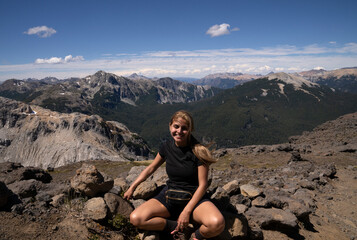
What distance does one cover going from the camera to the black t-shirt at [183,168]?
26.9 ft

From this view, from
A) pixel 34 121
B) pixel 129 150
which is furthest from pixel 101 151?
pixel 34 121

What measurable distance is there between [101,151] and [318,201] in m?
129

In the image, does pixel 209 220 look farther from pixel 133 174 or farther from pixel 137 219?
pixel 133 174

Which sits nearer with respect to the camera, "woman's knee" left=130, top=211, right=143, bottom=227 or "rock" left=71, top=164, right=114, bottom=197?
"woman's knee" left=130, top=211, right=143, bottom=227

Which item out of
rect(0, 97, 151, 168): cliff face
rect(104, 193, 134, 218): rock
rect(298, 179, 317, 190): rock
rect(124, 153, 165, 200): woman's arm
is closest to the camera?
rect(124, 153, 165, 200): woman's arm

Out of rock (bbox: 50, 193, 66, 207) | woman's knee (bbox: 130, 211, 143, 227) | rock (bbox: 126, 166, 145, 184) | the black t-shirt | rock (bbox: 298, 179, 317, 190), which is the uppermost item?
the black t-shirt

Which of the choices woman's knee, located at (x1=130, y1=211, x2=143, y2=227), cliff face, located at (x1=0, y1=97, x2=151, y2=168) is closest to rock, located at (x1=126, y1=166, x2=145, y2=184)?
woman's knee, located at (x1=130, y1=211, x2=143, y2=227)

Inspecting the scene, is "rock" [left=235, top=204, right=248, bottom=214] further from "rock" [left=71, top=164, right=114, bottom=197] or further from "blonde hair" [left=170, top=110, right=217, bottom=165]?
"rock" [left=71, top=164, right=114, bottom=197]

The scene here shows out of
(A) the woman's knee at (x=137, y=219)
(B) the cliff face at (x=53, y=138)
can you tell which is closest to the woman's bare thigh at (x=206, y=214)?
(A) the woman's knee at (x=137, y=219)

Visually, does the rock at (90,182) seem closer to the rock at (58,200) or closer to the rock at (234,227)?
the rock at (58,200)

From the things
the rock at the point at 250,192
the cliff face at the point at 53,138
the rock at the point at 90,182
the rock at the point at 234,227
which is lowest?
the cliff face at the point at 53,138

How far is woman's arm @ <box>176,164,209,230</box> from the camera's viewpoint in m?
7.54

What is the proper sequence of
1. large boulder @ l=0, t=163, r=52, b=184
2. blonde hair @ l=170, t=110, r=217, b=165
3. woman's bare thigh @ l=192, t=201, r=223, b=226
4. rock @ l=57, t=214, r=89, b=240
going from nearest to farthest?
woman's bare thigh @ l=192, t=201, r=223, b=226 → rock @ l=57, t=214, r=89, b=240 → blonde hair @ l=170, t=110, r=217, b=165 → large boulder @ l=0, t=163, r=52, b=184

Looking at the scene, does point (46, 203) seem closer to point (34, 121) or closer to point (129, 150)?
point (129, 150)
